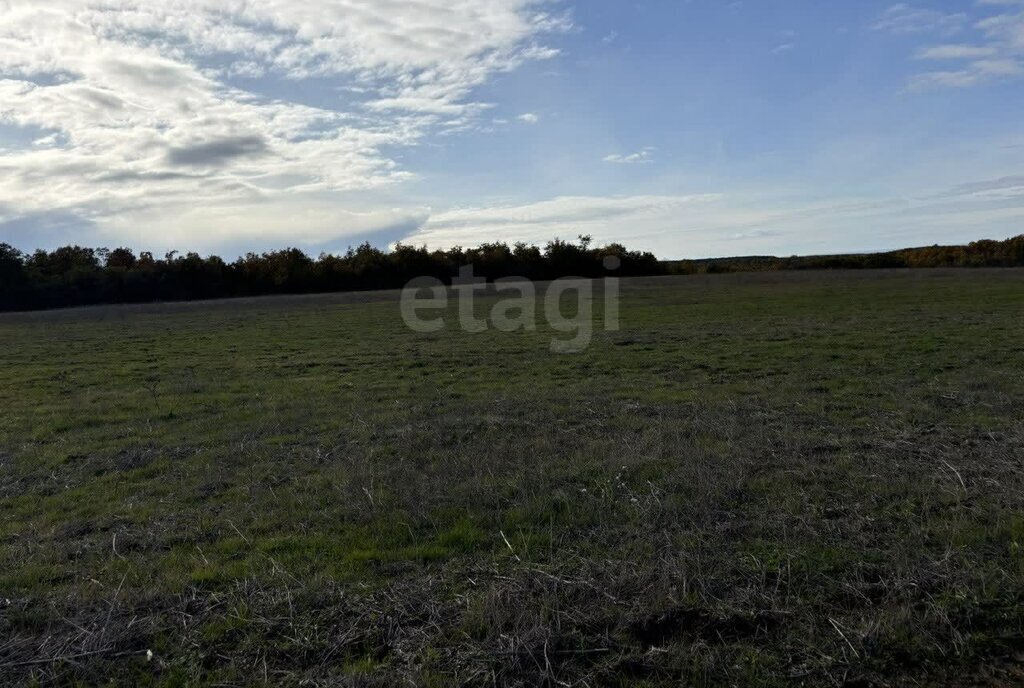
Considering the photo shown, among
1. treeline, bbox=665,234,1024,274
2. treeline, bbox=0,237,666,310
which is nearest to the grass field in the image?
treeline, bbox=0,237,666,310

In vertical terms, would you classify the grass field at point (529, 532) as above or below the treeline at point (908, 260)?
below

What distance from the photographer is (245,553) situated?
18.6 ft

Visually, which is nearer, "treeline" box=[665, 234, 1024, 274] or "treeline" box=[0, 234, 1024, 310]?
"treeline" box=[0, 234, 1024, 310]

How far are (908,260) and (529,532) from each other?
93.3 meters

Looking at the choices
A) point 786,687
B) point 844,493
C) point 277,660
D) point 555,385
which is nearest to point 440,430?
point 555,385

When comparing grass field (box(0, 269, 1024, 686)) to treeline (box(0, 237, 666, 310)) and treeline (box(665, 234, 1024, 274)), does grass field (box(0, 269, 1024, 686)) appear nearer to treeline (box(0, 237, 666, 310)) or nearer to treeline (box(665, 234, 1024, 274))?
treeline (box(0, 237, 666, 310))

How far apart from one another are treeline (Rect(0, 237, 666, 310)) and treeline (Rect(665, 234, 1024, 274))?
6878 millimetres

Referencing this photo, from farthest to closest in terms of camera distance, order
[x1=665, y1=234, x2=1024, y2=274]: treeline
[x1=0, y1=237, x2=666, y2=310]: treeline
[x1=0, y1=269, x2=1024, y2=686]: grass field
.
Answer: [x1=665, y1=234, x2=1024, y2=274]: treeline
[x1=0, y1=237, x2=666, y2=310]: treeline
[x1=0, y1=269, x2=1024, y2=686]: grass field

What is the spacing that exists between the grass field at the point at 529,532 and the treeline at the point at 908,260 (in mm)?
73803

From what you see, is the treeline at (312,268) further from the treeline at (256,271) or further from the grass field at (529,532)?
the grass field at (529,532)

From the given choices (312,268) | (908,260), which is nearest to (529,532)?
(312,268)

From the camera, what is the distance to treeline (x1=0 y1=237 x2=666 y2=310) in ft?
218

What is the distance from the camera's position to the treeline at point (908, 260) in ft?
260

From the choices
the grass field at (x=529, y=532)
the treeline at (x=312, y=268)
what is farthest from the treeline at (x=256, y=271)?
the grass field at (x=529, y=532)
